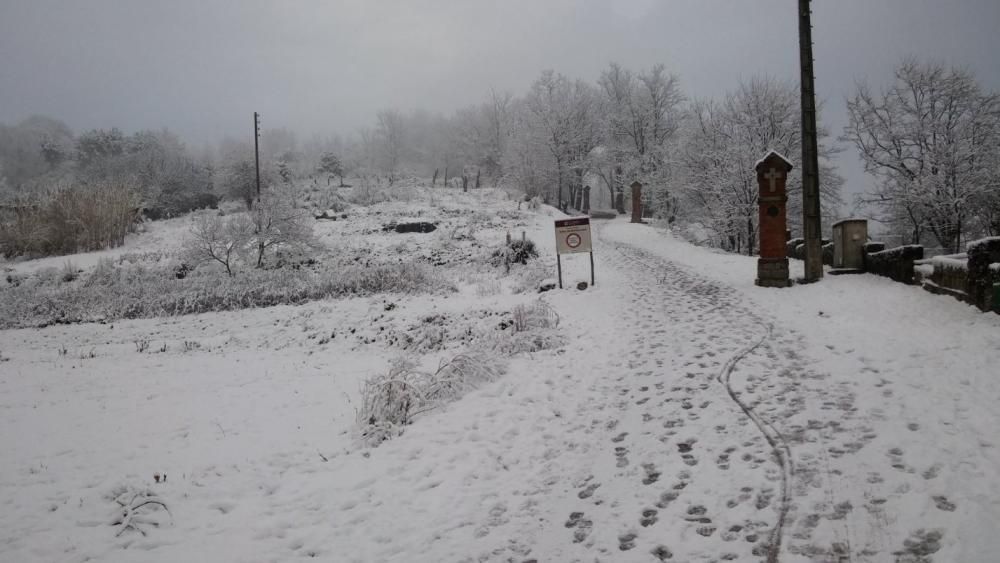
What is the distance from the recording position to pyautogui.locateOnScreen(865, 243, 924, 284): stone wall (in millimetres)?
9141

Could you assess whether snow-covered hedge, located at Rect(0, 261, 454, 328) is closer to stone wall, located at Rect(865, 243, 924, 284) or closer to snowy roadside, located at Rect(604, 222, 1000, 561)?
snowy roadside, located at Rect(604, 222, 1000, 561)

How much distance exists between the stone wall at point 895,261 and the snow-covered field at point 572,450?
2.04 feet

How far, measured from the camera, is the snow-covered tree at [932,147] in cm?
1925

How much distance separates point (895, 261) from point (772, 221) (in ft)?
8.03

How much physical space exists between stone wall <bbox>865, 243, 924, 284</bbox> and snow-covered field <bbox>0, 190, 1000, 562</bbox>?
0.62 meters

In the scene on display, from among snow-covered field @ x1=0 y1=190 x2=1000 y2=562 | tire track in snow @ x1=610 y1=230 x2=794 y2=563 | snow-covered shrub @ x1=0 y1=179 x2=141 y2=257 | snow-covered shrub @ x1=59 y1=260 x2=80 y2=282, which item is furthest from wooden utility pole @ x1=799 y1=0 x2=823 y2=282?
snow-covered shrub @ x1=0 y1=179 x2=141 y2=257

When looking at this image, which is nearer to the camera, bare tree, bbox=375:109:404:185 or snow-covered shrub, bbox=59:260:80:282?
snow-covered shrub, bbox=59:260:80:282

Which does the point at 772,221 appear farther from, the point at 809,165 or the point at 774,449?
the point at 774,449

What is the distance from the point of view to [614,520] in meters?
3.28

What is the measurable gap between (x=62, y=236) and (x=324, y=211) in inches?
556

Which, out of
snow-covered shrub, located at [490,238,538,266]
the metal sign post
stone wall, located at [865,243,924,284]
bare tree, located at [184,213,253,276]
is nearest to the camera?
stone wall, located at [865,243,924,284]

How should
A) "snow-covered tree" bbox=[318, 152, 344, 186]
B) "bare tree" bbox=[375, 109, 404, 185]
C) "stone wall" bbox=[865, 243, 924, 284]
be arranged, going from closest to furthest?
"stone wall" bbox=[865, 243, 924, 284]
"snow-covered tree" bbox=[318, 152, 344, 186]
"bare tree" bbox=[375, 109, 404, 185]

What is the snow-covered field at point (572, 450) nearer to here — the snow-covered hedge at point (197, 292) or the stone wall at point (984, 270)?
the stone wall at point (984, 270)

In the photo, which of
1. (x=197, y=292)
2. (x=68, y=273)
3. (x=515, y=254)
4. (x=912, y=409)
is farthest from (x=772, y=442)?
(x=68, y=273)
